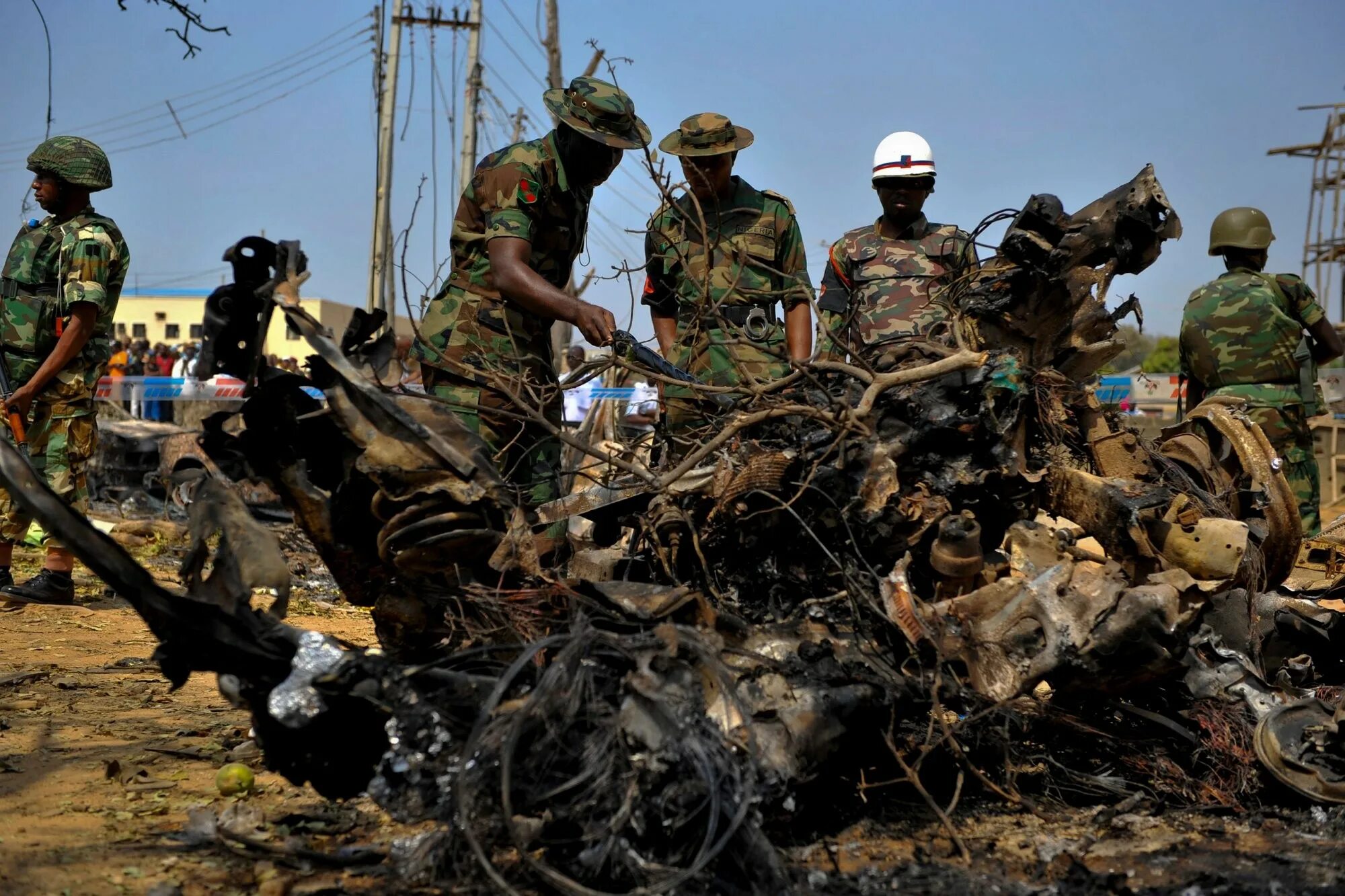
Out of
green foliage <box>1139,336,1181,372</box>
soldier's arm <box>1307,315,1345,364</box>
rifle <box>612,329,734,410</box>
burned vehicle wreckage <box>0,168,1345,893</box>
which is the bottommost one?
burned vehicle wreckage <box>0,168,1345,893</box>

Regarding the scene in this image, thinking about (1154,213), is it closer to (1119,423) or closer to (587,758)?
(1119,423)

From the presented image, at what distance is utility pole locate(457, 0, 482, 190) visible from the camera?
21531mm

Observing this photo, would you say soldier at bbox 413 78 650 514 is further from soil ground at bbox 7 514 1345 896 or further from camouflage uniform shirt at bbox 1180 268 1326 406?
camouflage uniform shirt at bbox 1180 268 1326 406

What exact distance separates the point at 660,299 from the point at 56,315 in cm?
317

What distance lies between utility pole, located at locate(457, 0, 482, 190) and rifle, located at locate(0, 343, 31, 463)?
1603cm

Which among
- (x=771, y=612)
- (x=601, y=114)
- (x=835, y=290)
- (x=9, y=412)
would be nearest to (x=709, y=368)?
(x=835, y=290)

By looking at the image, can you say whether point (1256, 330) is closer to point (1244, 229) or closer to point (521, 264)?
point (1244, 229)

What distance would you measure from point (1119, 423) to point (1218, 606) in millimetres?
709

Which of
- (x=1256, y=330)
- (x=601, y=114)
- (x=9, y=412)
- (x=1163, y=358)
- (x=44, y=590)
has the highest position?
(x=1163, y=358)

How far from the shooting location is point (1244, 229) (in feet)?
21.5

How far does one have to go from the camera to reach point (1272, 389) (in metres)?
6.46

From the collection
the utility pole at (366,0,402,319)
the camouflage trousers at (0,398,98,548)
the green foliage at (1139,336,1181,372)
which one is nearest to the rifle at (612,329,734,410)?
the camouflage trousers at (0,398,98,548)

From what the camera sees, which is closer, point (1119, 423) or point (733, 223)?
point (1119, 423)

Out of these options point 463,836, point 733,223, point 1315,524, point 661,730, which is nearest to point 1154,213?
point 733,223
